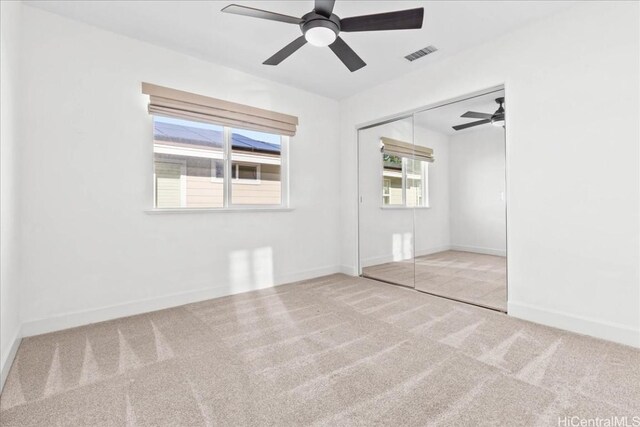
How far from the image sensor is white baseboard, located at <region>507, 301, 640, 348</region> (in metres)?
2.20

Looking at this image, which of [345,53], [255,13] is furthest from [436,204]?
[255,13]

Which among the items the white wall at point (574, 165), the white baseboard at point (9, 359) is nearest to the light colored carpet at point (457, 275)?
the white wall at point (574, 165)

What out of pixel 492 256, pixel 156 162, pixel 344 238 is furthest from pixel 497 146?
pixel 156 162

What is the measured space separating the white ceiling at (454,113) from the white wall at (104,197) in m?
2.08

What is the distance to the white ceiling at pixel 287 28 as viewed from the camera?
245 cm

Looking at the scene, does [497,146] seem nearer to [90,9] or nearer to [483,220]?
[483,220]

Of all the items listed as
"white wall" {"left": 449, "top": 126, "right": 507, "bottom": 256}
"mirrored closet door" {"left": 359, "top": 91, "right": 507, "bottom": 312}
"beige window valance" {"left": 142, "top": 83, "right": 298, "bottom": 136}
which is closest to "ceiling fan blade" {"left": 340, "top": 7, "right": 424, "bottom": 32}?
"mirrored closet door" {"left": 359, "top": 91, "right": 507, "bottom": 312}

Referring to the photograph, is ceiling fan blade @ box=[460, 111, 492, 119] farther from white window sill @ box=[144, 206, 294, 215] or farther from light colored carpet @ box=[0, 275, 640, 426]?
white window sill @ box=[144, 206, 294, 215]

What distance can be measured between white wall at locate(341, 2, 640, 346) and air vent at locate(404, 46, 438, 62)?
435mm

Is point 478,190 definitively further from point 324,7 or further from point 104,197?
point 104,197

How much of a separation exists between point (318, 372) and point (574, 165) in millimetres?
2596

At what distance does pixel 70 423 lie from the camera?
1433mm

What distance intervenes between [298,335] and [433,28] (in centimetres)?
299

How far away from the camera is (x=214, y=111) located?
337cm
